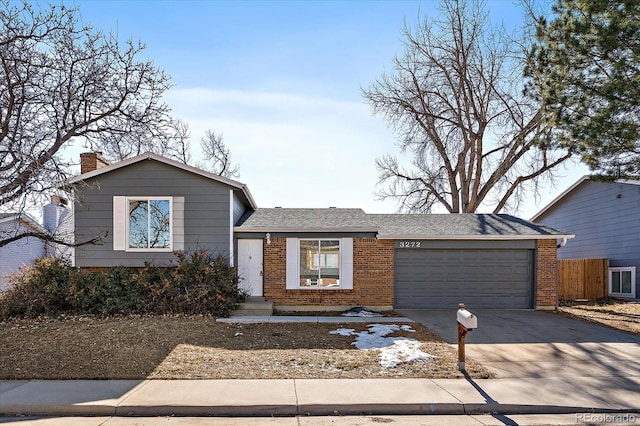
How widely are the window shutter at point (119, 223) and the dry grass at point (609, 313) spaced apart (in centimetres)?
1398

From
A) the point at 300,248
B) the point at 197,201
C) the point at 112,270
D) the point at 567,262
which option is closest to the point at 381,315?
the point at 300,248

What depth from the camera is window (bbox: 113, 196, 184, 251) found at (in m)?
14.2

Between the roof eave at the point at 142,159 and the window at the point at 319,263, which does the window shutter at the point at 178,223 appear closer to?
the roof eave at the point at 142,159

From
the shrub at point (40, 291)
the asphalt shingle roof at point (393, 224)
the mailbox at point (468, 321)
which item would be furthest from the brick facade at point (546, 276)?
the shrub at point (40, 291)

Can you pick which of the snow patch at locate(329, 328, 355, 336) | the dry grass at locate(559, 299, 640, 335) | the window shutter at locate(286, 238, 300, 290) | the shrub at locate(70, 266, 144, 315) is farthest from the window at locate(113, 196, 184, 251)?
the dry grass at locate(559, 299, 640, 335)

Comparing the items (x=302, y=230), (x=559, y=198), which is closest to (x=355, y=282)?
(x=302, y=230)

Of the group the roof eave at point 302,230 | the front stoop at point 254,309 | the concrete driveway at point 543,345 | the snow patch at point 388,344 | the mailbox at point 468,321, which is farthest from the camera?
the roof eave at point 302,230

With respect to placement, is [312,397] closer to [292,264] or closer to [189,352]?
[189,352]

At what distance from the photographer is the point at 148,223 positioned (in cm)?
1433

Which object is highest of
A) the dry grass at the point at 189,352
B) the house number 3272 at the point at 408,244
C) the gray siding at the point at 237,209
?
the gray siding at the point at 237,209

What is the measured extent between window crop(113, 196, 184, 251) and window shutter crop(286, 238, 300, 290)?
333 centimetres

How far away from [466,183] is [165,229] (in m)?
18.4

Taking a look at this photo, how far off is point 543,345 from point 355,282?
6.21m

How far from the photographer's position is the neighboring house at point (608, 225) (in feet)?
59.4
